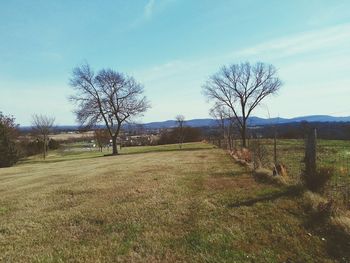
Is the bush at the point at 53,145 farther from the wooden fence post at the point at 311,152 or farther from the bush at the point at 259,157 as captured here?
the wooden fence post at the point at 311,152

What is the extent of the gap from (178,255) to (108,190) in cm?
561

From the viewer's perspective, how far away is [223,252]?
531 centimetres

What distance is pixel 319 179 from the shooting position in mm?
8820

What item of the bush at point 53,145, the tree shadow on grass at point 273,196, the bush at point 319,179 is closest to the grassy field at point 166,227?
the tree shadow on grass at point 273,196

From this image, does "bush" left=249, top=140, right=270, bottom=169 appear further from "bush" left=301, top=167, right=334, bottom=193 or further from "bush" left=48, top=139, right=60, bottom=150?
"bush" left=48, top=139, right=60, bottom=150

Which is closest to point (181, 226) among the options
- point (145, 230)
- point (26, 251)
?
point (145, 230)

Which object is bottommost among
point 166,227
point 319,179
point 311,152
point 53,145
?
point 53,145

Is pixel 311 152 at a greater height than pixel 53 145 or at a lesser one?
greater

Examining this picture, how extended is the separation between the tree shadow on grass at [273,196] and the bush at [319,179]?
27 centimetres

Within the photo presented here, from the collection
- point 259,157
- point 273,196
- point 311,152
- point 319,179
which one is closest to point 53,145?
point 259,157

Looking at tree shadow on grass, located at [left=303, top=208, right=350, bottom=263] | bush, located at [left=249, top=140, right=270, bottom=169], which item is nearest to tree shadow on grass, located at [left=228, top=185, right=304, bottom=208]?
tree shadow on grass, located at [left=303, top=208, right=350, bottom=263]

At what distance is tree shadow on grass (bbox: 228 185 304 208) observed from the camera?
805 cm

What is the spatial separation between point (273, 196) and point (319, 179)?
120 cm

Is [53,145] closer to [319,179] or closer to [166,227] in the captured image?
[319,179]
